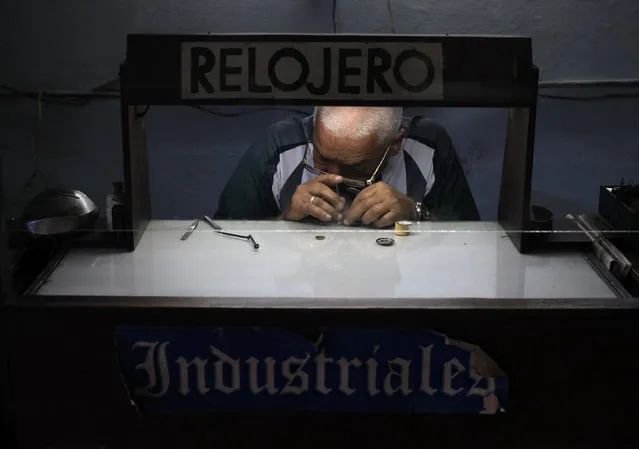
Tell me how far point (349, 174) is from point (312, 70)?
0.53m

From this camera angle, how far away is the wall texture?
269 cm

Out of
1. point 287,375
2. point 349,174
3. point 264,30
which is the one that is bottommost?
point 287,375

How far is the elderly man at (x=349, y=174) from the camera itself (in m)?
2.37

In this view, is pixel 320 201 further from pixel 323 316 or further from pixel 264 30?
pixel 264 30

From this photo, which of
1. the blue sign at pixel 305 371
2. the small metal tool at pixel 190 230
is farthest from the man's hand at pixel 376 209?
the blue sign at pixel 305 371

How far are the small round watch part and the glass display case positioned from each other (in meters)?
0.06

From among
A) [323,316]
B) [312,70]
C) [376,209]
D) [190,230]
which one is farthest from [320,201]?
[323,316]

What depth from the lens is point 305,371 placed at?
6.01 feet

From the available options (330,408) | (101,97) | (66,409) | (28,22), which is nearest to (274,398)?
(330,408)

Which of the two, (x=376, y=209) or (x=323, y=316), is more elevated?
(x=376, y=209)

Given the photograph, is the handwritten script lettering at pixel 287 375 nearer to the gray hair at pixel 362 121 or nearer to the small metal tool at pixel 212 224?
the small metal tool at pixel 212 224

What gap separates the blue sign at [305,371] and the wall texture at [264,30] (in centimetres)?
89

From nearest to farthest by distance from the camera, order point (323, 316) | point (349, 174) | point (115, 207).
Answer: point (323, 316) < point (115, 207) < point (349, 174)

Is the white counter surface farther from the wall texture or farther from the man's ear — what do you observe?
the wall texture
